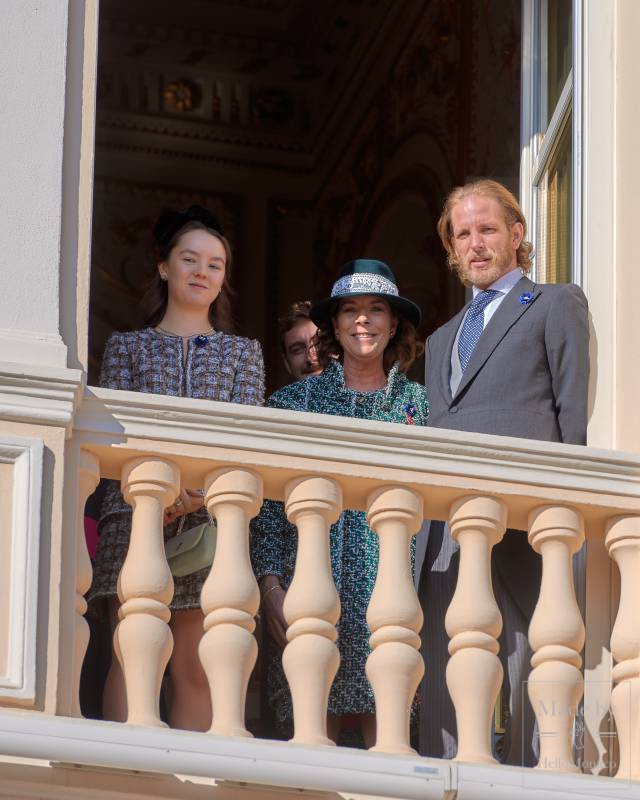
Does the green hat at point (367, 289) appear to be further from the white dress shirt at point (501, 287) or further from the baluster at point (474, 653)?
the baluster at point (474, 653)

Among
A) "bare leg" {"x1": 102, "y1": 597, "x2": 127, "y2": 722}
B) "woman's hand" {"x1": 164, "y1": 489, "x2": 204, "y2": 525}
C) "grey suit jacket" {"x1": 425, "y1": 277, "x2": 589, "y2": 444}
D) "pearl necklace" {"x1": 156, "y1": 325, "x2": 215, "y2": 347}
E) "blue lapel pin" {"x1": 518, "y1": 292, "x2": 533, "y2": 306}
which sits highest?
"blue lapel pin" {"x1": 518, "y1": 292, "x2": 533, "y2": 306}

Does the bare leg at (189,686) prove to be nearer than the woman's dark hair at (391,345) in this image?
Yes

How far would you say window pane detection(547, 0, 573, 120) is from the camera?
665 cm

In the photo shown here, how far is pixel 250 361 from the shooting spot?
6.06m

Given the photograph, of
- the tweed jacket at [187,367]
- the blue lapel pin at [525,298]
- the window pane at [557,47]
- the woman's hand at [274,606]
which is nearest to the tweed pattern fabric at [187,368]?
the tweed jacket at [187,367]

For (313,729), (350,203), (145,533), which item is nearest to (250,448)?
(145,533)

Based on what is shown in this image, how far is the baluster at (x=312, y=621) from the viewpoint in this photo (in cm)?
511

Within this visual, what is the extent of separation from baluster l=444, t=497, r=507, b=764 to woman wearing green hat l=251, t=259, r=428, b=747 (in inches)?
24.4

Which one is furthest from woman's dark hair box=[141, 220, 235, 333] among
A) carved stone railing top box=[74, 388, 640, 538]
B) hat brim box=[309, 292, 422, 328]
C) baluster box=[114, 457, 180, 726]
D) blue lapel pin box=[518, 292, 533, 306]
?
baluster box=[114, 457, 180, 726]

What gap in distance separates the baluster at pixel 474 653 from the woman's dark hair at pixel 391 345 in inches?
41.9

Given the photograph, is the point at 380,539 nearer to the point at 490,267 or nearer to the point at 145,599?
the point at 145,599

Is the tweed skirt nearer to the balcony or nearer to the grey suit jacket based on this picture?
the balcony

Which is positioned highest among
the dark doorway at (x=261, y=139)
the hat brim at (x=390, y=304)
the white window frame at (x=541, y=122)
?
the dark doorway at (x=261, y=139)

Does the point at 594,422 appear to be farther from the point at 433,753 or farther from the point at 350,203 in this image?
the point at 350,203
